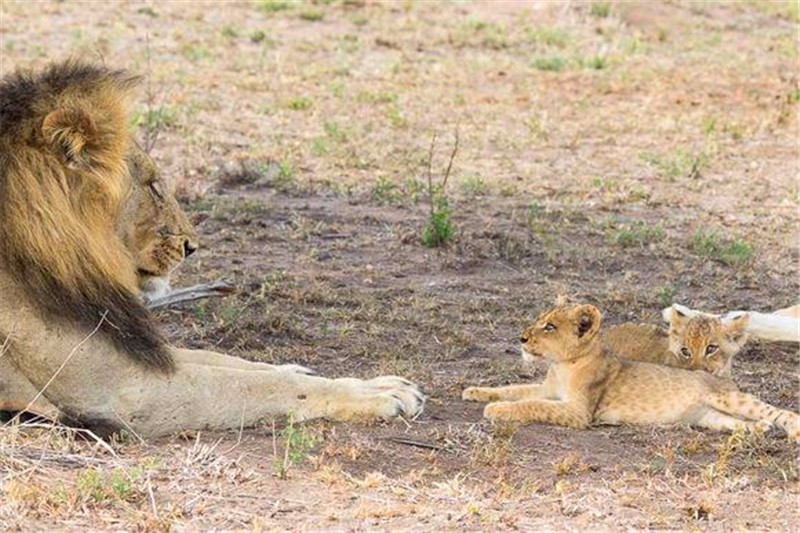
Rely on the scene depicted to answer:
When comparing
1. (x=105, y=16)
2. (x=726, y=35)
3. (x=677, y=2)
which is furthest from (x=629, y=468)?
(x=677, y=2)

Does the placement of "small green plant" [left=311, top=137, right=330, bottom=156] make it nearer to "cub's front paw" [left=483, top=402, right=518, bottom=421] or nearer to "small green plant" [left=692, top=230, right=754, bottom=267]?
"small green plant" [left=692, top=230, right=754, bottom=267]

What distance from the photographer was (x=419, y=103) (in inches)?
490

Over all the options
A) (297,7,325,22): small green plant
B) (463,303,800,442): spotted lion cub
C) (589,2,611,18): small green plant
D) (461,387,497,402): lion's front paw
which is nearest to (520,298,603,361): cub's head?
(463,303,800,442): spotted lion cub

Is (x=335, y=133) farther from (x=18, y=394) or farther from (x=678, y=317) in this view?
(x=18, y=394)

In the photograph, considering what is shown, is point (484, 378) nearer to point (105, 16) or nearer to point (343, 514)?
point (343, 514)

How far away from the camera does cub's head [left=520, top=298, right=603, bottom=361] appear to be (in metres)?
5.45

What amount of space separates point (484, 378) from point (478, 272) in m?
1.77

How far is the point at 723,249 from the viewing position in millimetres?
8195

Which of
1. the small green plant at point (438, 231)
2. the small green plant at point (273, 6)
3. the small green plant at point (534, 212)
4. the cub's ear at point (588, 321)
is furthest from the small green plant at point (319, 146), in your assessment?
the small green plant at point (273, 6)

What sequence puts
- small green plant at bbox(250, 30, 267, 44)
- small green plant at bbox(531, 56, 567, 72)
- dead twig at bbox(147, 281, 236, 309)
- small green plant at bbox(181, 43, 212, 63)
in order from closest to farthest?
dead twig at bbox(147, 281, 236, 309) → small green plant at bbox(181, 43, 212, 63) → small green plant at bbox(531, 56, 567, 72) → small green plant at bbox(250, 30, 267, 44)

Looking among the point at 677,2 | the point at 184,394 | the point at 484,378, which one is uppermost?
the point at 184,394

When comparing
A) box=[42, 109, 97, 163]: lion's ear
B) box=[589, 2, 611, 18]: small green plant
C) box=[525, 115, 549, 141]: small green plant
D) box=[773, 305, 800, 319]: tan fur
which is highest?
box=[42, 109, 97, 163]: lion's ear

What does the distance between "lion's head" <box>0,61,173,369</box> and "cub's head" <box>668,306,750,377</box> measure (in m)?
2.03

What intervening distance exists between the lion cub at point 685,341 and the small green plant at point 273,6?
10.8 m
